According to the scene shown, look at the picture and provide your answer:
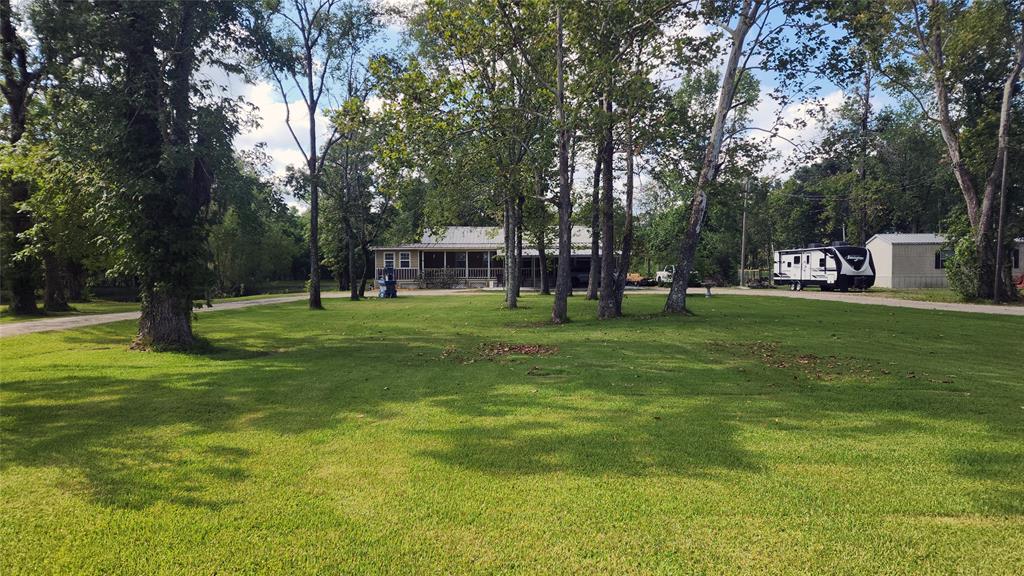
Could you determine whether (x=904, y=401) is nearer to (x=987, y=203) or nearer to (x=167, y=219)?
(x=167, y=219)

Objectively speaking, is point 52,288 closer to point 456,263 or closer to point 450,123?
point 450,123

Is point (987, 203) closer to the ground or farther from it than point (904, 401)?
farther from it

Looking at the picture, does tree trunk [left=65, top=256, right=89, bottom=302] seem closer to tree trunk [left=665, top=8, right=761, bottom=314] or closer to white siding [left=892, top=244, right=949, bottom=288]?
tree trunk [left=665, top=8, right=761, bottom=314]

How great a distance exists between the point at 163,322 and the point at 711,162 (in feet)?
46.2

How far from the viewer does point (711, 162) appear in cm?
1480

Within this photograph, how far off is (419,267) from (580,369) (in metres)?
34.9

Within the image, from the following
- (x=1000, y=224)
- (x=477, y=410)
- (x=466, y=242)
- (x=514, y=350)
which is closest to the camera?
(x=477, y=410)

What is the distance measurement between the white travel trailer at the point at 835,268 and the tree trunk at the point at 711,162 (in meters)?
21.6

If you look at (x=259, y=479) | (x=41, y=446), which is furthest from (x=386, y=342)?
(x=259, y=479)

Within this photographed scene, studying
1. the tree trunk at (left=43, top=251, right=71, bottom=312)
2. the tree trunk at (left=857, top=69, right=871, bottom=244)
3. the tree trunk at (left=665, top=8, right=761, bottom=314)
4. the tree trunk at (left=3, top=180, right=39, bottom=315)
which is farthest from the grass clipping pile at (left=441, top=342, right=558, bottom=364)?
the tree trunk at (left=857, top=69, right=871, bottom=244)

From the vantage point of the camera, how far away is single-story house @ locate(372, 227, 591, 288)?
40344 mm

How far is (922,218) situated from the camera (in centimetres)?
4566

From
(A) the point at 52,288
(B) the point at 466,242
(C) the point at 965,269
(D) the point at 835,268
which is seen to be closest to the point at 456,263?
(B) the point at 466,242

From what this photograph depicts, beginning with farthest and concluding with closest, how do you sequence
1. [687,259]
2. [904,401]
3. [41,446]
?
[687,259] → [904,401] → [41,446]
